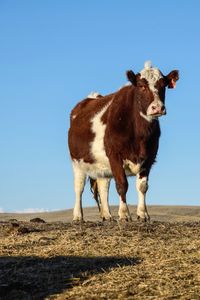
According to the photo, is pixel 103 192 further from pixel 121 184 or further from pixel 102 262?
pixel 102 262

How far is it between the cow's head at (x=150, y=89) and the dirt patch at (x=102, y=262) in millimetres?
2730

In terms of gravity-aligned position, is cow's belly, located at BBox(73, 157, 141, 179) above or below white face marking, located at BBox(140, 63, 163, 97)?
below

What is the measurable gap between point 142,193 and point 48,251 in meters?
5.28

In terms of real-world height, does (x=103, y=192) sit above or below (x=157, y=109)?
below

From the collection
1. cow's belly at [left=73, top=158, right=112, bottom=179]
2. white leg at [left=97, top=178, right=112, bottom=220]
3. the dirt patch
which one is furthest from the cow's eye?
white leg at [left=97, top=178, right=112, bottom=220]

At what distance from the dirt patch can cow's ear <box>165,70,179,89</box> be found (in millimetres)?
3730

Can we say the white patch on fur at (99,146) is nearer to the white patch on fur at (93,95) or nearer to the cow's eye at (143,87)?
the cow's eye at (143,87)

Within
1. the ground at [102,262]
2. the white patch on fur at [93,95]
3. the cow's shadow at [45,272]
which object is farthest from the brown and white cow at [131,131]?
the cow's shadow at [45,272]

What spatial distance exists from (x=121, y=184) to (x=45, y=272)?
22.1 feet

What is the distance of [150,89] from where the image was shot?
15.9 meters

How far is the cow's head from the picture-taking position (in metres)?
15.7

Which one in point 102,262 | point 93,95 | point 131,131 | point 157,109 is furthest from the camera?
point 93,95

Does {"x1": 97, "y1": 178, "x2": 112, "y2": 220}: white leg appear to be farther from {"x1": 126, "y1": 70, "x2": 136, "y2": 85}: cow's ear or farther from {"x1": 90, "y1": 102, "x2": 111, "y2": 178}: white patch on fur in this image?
{"x1": 126, "y1": 70, "x2": 136, "y2": 85}: cow's ear

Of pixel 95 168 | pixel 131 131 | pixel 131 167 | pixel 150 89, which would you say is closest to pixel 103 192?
pixel 95 168
